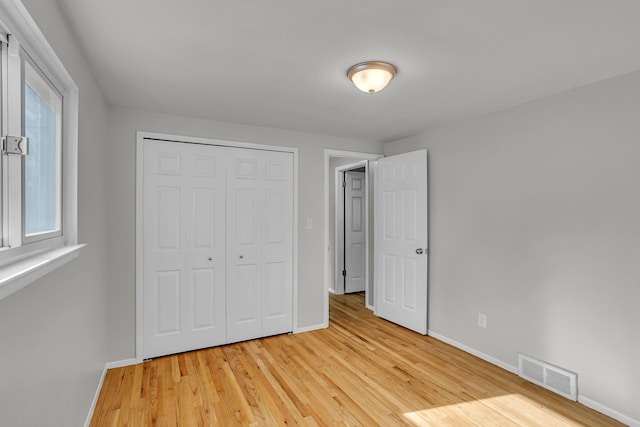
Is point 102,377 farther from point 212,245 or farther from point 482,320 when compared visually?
point 482,320

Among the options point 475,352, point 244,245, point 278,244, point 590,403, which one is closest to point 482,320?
point 475,352

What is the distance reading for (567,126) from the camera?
2.50m

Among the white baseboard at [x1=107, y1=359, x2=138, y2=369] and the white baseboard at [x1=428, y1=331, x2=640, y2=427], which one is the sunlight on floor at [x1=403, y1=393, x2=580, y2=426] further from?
the white baseboard at [x1=107, y1=359, x2=138, y2=369]

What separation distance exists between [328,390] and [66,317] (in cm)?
179

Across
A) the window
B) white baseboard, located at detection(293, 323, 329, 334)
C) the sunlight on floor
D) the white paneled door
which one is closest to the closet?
white baseboard, located at detection(293, 323, 329, 334)

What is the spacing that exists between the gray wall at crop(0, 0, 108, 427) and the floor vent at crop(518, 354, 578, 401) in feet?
10.3

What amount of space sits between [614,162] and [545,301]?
3.72 feet

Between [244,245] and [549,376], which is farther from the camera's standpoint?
[244,245]

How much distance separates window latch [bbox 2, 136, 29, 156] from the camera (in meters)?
1.04

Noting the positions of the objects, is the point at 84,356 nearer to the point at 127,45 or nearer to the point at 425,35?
the point at 127,45

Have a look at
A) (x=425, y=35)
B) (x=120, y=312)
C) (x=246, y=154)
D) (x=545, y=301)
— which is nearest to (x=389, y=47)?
(x=425, y=35)

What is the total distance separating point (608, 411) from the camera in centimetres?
224

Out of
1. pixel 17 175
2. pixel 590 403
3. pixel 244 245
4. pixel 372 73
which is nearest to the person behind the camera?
pixel 17 175

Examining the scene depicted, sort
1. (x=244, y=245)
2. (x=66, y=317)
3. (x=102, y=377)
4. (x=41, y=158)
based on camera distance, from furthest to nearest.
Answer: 1. (x=244, y=245)
2. (x=102, y=377)
3. (x=66, y=317)
4. (x=41, y=158)
